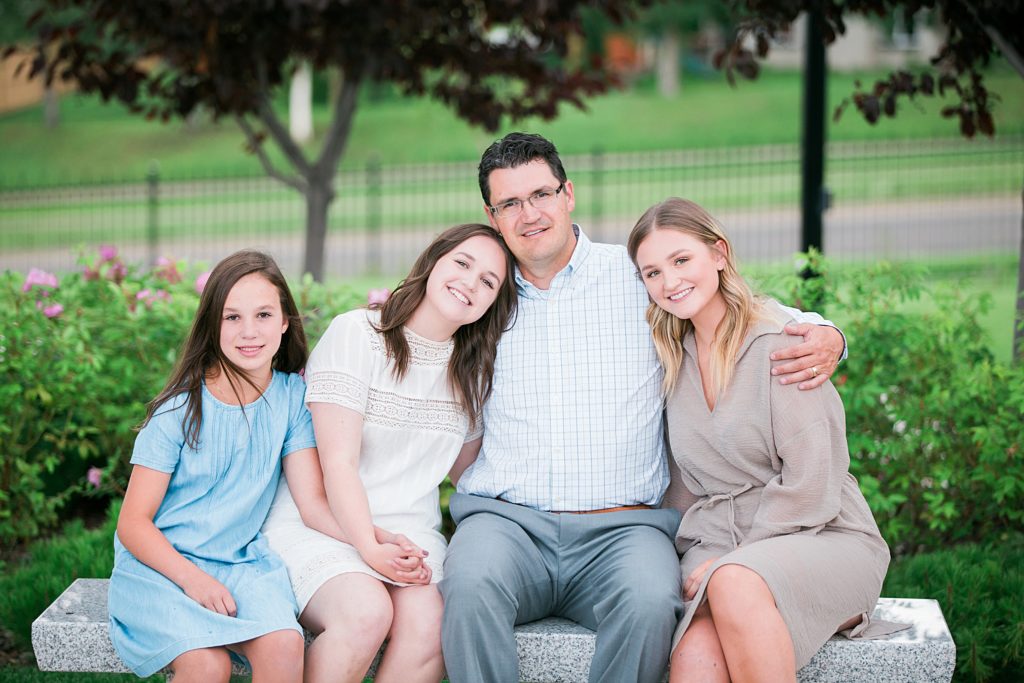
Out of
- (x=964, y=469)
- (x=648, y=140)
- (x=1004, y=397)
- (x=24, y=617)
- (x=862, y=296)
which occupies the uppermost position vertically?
(x=648, y=140)

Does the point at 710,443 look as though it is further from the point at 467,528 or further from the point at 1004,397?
the point at 1004,397

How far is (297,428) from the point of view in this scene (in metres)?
3.43

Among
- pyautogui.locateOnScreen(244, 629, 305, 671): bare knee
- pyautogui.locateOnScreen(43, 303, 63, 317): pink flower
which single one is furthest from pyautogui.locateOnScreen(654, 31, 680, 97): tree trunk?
pyautogui.locateOnScreen(244, 629, 305, 671): bare knee

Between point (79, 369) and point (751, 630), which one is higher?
point (79, 369)

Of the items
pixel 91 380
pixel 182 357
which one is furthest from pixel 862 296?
pixel 91 380

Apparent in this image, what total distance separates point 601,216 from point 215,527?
13083 millimetres

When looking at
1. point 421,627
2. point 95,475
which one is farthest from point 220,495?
point 95,475

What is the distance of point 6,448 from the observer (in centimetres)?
465

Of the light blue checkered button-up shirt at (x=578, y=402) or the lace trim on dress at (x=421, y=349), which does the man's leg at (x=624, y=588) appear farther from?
the lace trim on dress at (x=421, y=349)

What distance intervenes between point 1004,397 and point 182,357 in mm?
2979

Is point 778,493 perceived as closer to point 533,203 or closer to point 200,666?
point 533,203

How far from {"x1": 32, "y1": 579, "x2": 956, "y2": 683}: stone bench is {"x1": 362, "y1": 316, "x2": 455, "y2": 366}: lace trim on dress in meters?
0.80

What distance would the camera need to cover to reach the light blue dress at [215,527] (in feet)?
9.96

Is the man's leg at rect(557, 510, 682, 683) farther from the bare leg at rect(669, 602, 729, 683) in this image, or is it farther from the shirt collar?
the shirt collar
